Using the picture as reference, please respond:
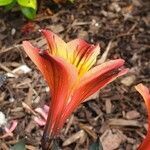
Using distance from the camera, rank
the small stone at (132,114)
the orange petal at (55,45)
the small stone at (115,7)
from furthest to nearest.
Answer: the small stone at (115,7), the small stone at (132,114), the orange petal at (55,45)

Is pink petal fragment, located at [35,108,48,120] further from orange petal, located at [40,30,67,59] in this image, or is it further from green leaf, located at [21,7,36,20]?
orange petal, located at [40,30,67,59]

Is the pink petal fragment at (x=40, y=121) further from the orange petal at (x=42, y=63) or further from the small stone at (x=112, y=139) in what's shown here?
the orange petal at (x=42, y=63)

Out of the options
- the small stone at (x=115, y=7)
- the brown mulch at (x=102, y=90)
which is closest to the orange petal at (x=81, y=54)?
the brown mulch at (x=102, y=90)

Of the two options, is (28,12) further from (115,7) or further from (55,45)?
(55,45)

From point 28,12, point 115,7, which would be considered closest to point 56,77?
point 28,12

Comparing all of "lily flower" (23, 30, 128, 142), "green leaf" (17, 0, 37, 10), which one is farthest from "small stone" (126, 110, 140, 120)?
"lily flower" (23, 30, 128, 142)

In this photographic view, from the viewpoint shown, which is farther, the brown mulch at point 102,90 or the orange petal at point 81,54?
the brown mulch at point 102,90

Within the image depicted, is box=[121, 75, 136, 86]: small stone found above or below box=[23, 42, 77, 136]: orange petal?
below
